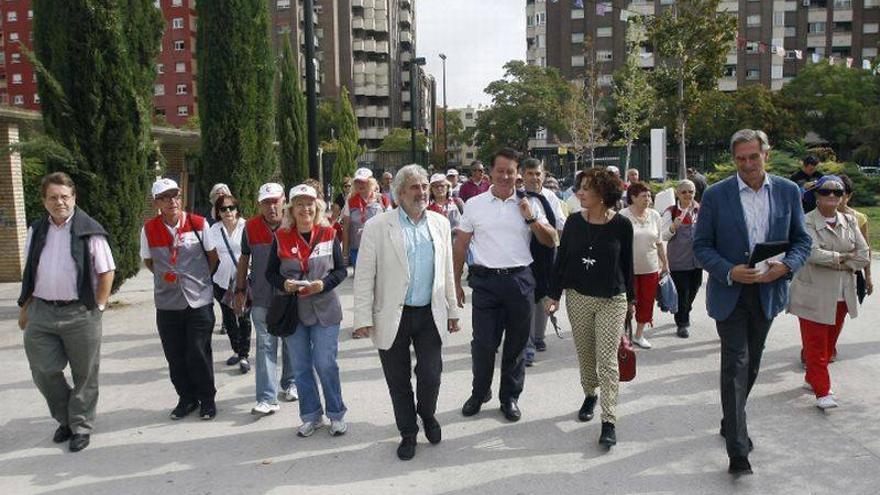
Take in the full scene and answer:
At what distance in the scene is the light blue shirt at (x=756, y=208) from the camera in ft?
14.2

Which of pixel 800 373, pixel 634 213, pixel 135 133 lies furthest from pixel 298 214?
pixel 135 133

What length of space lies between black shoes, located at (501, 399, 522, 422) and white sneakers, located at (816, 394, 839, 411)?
2220 millimetres

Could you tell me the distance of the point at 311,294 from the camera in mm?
4926

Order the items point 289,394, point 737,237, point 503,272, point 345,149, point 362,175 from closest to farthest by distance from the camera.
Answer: point 737,237 < point 503,272 < point 289,394 < point 362,175 < point 345,149

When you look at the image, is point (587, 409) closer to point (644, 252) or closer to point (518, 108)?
point (644, 252)

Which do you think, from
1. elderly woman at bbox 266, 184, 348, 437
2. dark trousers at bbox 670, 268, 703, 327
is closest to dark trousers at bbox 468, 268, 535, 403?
elderly woman at bbox 266, 184, 348, 437

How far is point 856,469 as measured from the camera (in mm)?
4250

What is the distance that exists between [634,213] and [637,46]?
30306 millimetres

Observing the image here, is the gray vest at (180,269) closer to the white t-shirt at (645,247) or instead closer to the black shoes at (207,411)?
the black shoes at (207,411)

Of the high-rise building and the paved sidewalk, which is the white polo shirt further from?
the high-rise building

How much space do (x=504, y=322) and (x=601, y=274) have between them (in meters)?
0.92

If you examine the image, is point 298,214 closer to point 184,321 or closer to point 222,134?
point 184,321

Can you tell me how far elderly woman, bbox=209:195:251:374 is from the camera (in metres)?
6.51

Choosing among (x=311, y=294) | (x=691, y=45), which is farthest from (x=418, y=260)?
(x=691, y=45)
